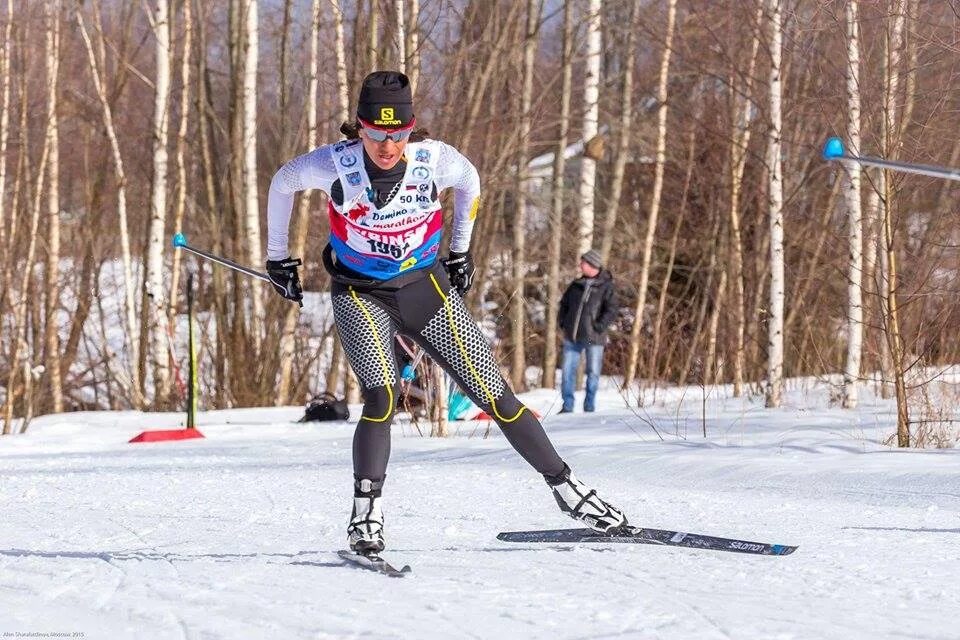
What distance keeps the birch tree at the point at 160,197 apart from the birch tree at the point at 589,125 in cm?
518

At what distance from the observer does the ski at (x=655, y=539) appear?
4.30 metres

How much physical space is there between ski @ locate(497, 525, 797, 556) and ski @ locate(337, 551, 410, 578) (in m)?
0.62

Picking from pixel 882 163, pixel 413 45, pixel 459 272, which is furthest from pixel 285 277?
pixel 413 45

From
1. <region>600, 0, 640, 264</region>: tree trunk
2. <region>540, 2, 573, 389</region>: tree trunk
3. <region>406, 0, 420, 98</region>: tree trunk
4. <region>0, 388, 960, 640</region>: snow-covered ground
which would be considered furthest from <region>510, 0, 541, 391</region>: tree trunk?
<region>0, 388, 960, 640</region>: snow-covered ground

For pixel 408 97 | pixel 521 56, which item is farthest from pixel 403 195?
pixel 521 56

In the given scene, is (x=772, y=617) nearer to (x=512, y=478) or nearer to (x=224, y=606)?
(x=224, y=606)

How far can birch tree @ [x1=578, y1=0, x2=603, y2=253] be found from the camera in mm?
16469

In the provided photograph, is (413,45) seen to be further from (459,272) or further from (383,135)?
(383,135)

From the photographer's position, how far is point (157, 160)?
16016mm

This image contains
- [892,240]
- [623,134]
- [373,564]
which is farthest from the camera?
[623,134]

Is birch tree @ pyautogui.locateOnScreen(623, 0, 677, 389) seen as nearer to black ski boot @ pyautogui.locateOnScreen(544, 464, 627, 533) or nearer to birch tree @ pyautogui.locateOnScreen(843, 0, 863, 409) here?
birch tree @ pyautogui.locateOnScreen(843, 0, 863, 409)

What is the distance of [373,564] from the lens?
414 cm

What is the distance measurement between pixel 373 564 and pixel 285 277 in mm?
1138

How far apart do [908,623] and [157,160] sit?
13988 millimetres
